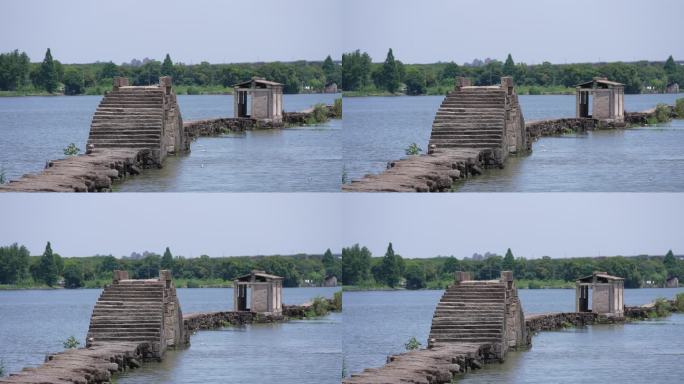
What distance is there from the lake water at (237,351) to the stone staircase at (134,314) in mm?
710

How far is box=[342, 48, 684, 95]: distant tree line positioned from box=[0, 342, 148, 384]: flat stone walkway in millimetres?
12349

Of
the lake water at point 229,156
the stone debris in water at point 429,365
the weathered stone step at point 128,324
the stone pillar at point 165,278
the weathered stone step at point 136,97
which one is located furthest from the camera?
the weathered stone step at point 136,97

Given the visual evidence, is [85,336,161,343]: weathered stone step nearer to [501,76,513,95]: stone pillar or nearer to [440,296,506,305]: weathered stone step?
[440,296,506,305]: weathered stone step

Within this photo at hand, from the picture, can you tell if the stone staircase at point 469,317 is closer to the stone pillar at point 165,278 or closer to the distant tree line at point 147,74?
the stone pillar at point 165,278

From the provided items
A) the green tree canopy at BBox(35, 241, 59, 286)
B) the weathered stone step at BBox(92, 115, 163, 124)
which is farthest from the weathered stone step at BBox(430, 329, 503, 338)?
the green tree canopy at BBox(35, 241, 59, 286)

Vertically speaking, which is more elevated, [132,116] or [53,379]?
[132,116]

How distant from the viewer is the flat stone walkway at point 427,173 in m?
44.6

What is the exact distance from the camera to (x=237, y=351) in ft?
166

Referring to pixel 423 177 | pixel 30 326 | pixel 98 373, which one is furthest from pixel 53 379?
pixel 30 326

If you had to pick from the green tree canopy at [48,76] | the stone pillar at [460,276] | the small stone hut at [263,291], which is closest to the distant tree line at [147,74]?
the green tree canopy at [48,76]

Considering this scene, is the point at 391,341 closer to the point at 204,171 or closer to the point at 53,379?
the point at 204,171

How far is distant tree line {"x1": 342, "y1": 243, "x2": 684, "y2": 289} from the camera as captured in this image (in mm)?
53569

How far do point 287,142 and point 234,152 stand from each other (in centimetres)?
271

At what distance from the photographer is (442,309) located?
48.1 meters
